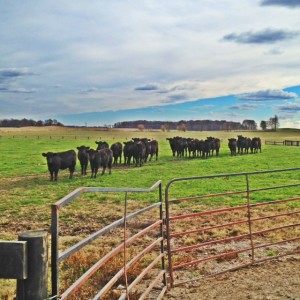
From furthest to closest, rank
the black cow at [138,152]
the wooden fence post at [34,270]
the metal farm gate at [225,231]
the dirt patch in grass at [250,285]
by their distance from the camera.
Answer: the black cow at [138,152]
the metal farm gate at [225,231]
the dirt patch in grass at [250,285]
the wooden fence post at [34,270]

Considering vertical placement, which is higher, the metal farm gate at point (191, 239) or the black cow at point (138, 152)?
the black cow at point (138, 152)

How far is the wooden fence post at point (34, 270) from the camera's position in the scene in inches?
104

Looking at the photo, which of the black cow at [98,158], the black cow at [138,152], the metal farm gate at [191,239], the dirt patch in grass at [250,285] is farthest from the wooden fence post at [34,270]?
the black cow at [138,152]

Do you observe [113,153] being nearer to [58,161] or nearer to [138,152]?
[138,152]

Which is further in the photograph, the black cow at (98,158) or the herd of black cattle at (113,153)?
the black cow at (98,158)

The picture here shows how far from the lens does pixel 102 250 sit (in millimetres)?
8234

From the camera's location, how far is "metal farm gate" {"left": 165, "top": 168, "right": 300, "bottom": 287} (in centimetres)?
710

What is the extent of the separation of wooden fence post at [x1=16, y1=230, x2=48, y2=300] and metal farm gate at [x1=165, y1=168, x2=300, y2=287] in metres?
3.63

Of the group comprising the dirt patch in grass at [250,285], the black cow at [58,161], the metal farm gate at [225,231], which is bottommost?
the dirt patch in grass at [250,285]

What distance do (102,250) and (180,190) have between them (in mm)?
9248

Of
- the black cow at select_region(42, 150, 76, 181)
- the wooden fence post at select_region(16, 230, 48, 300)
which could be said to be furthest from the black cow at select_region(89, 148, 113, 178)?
the wooden fence post at select_region(16, 230, 48, 300)

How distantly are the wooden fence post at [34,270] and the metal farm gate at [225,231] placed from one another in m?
3.63

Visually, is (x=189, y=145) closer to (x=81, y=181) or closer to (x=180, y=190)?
(x=81, y=181)

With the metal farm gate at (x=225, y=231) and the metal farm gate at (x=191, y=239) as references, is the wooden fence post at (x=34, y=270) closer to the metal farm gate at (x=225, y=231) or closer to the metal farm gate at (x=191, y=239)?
the metal farm gate at (x=191, y=239)
